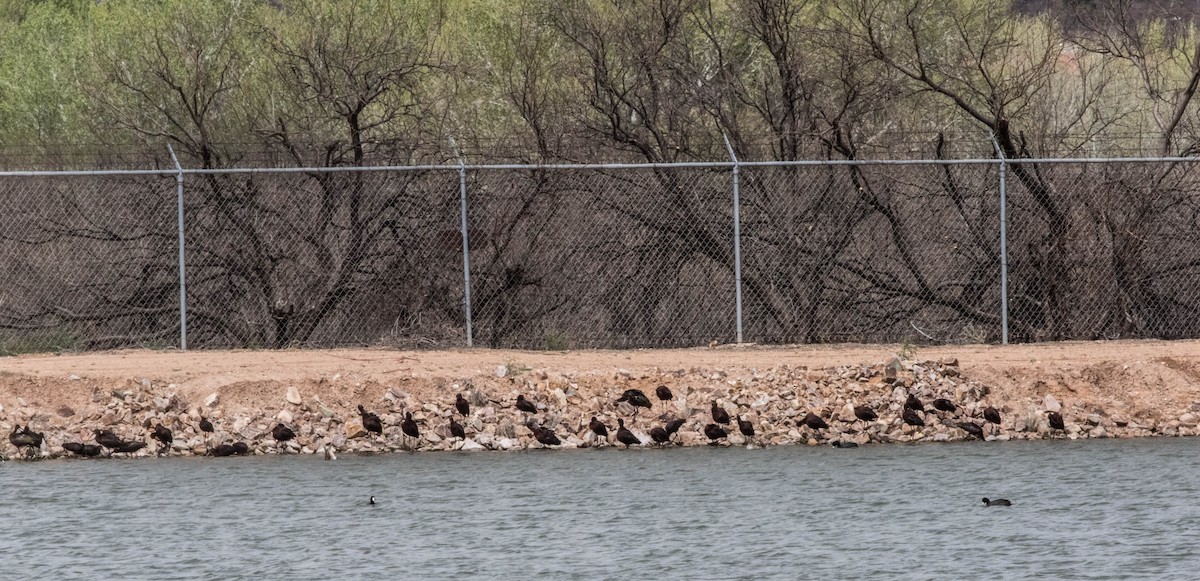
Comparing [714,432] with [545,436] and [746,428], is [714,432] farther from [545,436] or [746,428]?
[545,436]

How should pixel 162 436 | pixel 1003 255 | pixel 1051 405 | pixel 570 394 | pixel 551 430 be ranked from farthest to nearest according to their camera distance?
pixel 1003 255, pixel 570 394, pixel 1051 405, pixel 551 430, pixel 162 436

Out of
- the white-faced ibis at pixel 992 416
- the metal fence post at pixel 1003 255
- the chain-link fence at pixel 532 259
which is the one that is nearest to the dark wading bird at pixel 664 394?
the chain-link fence at pixel 532 259

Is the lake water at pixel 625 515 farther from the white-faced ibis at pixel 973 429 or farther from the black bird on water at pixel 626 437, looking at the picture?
the white-faced ibis at pixel 973 429

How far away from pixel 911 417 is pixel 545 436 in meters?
3.47

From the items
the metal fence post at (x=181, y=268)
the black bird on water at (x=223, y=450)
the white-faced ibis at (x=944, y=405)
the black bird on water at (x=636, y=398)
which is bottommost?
the black bird on water at (x=223, y=450)

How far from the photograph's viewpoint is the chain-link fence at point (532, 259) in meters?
19.0

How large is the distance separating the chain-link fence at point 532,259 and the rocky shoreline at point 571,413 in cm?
207

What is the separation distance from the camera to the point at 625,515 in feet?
42.1

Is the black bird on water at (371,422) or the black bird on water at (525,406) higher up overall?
the black bird on water at (525,406)

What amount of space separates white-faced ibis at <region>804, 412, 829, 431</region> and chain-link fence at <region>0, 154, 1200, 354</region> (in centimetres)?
281

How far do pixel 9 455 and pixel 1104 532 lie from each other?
9.79 m

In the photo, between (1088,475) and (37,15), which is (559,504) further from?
(37,15)

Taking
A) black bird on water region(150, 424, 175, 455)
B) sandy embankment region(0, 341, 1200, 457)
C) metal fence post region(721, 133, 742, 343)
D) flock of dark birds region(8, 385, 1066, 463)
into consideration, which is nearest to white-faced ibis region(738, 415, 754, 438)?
flock of dark birds region(8, 385, 1066, 463)

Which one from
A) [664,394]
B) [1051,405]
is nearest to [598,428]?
[664,394]
